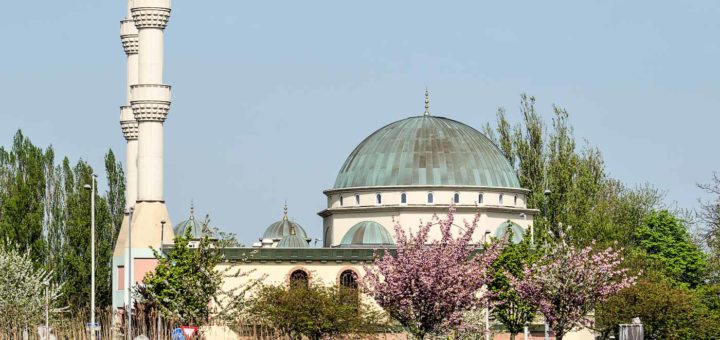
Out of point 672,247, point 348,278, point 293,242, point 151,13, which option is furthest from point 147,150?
point 672,247

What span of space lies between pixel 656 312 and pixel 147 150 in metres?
22.9

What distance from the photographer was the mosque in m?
71.6

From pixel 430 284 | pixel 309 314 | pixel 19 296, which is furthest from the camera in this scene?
pixel 19 296

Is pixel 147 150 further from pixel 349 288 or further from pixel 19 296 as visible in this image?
pixel 349 288

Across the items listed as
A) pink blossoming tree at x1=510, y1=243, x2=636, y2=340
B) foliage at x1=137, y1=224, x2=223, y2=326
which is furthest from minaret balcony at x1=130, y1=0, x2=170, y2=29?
pink blossoming tree at x1=510, y1=243, x2=636, y2=340

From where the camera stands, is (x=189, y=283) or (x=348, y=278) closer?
Result: (x=189, y=283)

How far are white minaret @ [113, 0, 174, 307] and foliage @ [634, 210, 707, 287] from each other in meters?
28.7

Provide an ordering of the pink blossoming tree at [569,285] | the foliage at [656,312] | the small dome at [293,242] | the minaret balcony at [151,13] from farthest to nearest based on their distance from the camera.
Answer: the small dome at [293,242] < the minaret balcony at [151,13] < the foliage at [656,312] < the pink blossoming tree at [569,285]

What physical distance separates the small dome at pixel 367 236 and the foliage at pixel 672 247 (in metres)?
17.5

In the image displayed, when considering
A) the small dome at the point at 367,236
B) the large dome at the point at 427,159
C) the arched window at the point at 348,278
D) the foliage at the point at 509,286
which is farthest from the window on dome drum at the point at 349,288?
the large dome at the point at 427,159

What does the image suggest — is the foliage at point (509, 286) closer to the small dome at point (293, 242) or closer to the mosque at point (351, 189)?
the mosque at point (351, 189)

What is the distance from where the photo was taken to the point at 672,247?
90.7 m

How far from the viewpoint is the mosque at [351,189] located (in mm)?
71562

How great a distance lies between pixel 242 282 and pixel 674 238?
29.7 m
